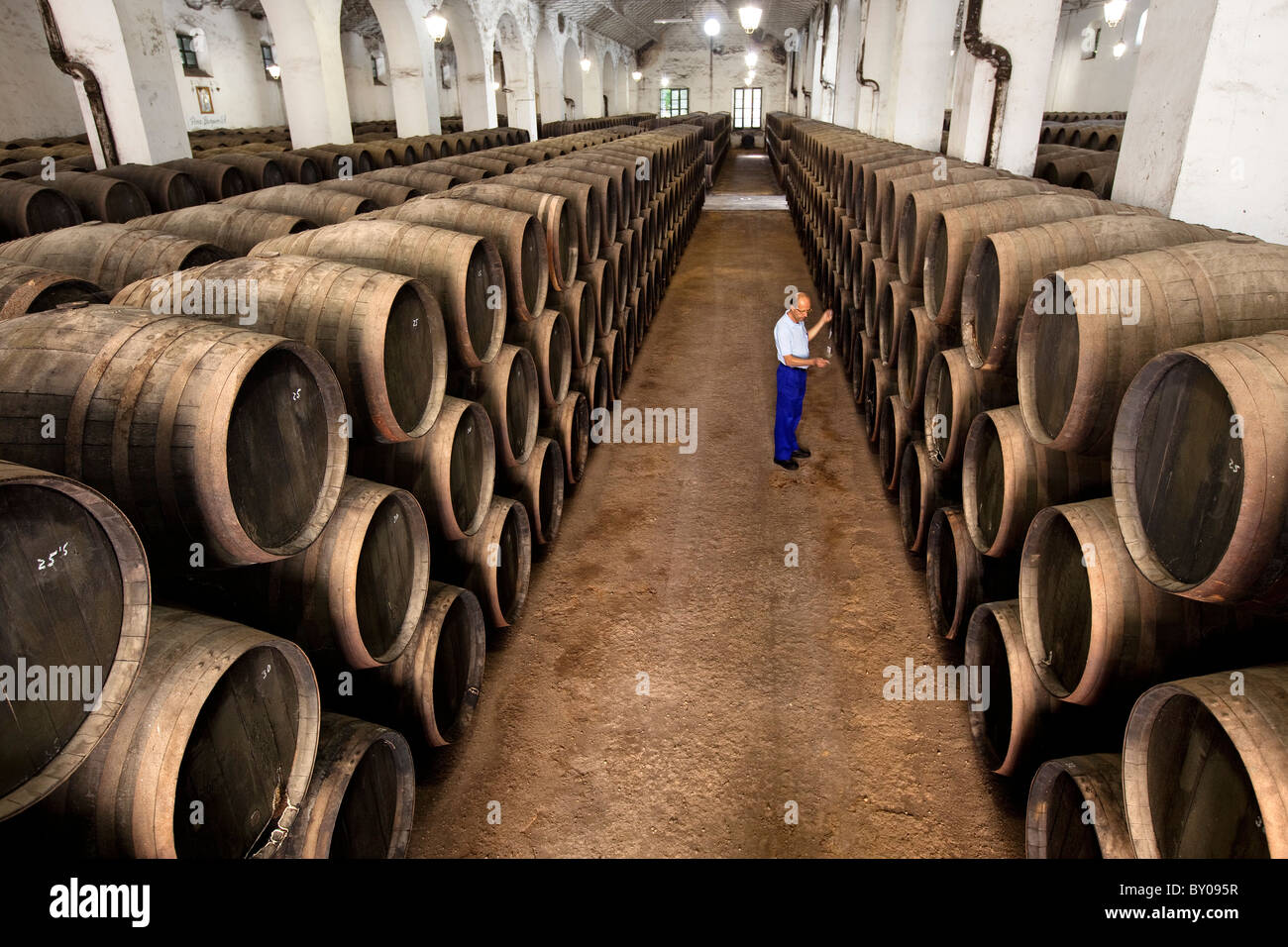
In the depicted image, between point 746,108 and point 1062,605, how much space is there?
44398mm

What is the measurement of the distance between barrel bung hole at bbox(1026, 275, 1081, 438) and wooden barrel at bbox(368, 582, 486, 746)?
2482 mm

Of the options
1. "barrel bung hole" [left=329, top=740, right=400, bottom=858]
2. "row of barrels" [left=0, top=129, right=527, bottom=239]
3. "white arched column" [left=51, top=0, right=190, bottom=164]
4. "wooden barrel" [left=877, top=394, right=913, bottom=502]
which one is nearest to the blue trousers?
"wooden barrel" [left=877, top=394, right=913, bottom=502]

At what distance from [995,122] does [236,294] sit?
7725mm

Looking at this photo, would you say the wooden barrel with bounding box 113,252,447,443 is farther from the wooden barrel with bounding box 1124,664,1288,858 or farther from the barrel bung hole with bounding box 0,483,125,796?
the wooden barrel with bounding box 1124,664,1288,858

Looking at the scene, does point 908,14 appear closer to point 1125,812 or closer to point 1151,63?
point 1151,63

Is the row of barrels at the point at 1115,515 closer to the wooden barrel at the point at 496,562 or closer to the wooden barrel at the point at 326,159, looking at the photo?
the wooden barrel at the point at 496,562

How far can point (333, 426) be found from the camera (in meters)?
2.24

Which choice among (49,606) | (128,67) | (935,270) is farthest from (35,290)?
(128,67)

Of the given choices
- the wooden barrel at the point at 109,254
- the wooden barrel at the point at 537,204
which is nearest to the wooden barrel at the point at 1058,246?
the wooden barrel at the point at 537,204

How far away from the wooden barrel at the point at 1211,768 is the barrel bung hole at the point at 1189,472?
0.32 meters

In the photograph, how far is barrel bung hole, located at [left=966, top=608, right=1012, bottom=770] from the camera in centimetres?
283

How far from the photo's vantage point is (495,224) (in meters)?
4.20

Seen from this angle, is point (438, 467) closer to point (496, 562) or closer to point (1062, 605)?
point (496, 562)

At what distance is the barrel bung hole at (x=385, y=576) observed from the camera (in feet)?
8.38
